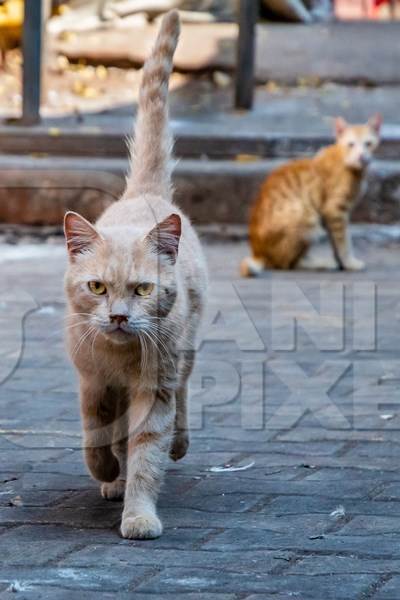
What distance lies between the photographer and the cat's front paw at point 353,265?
845cm

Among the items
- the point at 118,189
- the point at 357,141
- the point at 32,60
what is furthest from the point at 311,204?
the point at 32,60

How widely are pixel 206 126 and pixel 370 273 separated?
9.52 ft

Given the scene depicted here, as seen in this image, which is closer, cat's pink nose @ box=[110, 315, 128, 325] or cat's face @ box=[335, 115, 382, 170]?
cat's pink nose @ box=[110, 315, 128, 325]

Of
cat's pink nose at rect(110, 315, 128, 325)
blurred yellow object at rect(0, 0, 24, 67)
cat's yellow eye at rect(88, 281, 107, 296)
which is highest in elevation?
cat's yellow eye at rect(88, 281, 107, 296)

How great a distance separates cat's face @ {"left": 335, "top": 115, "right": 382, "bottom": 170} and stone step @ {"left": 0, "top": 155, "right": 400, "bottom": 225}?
0.60m

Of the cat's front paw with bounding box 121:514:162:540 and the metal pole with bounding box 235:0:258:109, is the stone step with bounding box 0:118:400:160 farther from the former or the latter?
the cat's front paw with bounding box 121:514:162:540

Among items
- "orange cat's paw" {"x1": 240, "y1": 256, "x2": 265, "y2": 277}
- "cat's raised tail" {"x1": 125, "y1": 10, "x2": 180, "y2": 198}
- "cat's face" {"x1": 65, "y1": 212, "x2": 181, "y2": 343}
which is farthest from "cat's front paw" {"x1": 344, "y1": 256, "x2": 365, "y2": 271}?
"cat's face" {"x1": 65, "y1": 212, "x2": 181, "y2": 343}

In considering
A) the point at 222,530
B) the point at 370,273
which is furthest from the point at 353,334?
the point at 222,530

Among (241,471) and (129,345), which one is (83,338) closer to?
(129,345)

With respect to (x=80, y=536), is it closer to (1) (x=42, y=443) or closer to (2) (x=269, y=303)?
(1) (x=42, y=443)

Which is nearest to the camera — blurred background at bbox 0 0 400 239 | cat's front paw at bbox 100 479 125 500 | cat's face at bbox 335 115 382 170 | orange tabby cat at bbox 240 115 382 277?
cat's front paw at bbox 100 479 125 500

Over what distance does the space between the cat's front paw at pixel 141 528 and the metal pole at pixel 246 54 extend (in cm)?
752

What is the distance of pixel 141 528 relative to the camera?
137 inches

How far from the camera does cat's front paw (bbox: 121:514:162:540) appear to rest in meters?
3.48
